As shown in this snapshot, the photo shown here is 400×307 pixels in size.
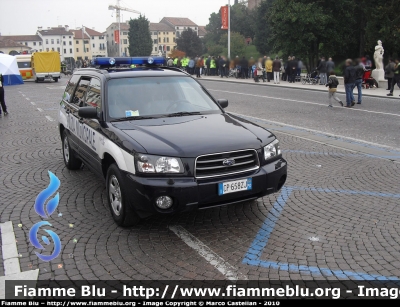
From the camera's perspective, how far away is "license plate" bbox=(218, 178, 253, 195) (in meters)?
4.56

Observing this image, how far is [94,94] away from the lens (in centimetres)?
612

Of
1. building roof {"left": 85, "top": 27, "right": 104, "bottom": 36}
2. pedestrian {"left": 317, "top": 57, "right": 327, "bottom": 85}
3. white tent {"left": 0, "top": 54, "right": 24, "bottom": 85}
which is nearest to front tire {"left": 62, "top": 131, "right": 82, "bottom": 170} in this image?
pedestrian {"left": 317, "top": 57, "right": 327, "bottom": 85}

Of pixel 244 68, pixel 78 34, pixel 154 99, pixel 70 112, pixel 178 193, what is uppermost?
pixel 78 34

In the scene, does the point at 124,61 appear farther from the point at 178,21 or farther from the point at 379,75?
the point at 178,21

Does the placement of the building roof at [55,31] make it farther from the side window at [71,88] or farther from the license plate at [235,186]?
the license plate at [235,186]

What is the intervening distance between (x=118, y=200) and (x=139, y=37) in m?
128

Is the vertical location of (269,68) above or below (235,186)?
above

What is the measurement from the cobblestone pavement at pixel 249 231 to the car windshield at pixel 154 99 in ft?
4.40

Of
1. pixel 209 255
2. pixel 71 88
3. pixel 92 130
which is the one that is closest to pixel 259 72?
pixel 71 88

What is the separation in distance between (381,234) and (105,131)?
3.42 meters

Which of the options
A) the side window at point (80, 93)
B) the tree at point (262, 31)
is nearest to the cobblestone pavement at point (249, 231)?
the side window at point (80, 93)

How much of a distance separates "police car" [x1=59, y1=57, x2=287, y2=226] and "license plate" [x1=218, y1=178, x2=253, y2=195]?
0.03 ft

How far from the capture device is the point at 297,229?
4957mm

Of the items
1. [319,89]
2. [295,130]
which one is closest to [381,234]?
[295,130]
